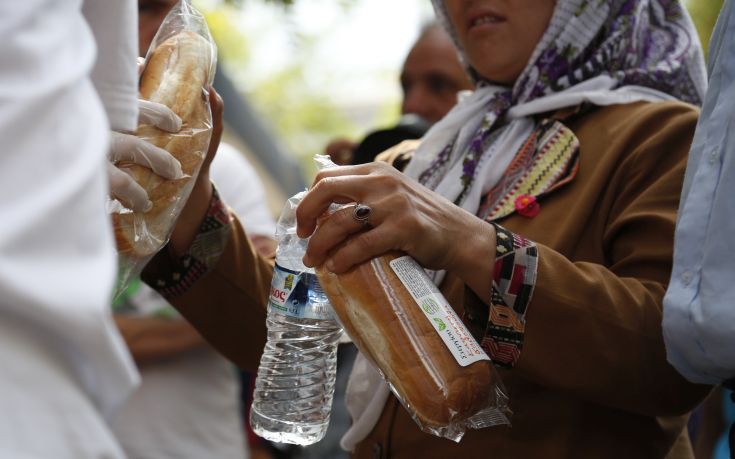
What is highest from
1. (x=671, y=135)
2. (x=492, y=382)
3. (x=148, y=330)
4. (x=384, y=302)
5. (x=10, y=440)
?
(x=10, y=440)

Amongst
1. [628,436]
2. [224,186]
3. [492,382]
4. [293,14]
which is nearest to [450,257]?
[492,382]

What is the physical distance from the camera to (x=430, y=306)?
147 centimetres

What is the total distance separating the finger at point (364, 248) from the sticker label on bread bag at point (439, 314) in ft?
0.11

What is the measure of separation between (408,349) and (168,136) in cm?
57

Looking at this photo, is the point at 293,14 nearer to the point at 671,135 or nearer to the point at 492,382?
the point at 671,135

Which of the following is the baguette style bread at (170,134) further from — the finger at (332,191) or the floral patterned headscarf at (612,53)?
the floral patterned headscarf at (612,53)

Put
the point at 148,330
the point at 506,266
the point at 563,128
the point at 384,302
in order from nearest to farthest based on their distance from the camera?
1. the point at 384,302
2. the point at 506,266
3. the point at 563,128
4. the point at 148,330

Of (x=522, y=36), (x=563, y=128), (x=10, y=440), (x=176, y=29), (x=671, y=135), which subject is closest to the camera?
(x=10, y=440)

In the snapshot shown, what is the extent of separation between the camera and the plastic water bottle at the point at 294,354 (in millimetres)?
1635

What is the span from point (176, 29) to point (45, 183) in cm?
103

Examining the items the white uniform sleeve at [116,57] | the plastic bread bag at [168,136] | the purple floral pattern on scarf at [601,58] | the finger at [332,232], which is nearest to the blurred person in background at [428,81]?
→ the purple floral pattern on scarf at [601,58]

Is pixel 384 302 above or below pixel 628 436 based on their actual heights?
above

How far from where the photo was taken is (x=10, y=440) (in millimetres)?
735

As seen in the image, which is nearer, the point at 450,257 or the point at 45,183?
the point at 45,183
